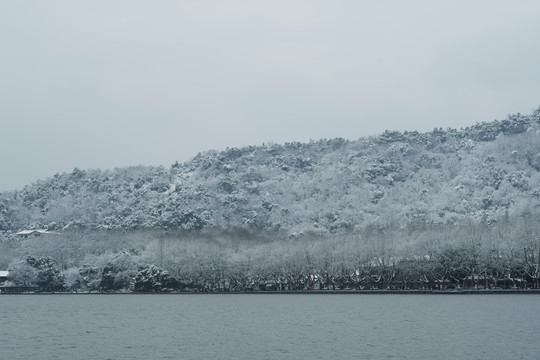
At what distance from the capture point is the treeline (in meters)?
107

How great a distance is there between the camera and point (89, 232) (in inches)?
6201

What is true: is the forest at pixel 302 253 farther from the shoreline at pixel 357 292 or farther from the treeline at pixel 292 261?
the shoreline at pixel 357 292

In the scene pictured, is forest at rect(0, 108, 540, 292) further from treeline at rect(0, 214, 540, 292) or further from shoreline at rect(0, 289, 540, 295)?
shoreline at rect(0, 289, 540, 295)
